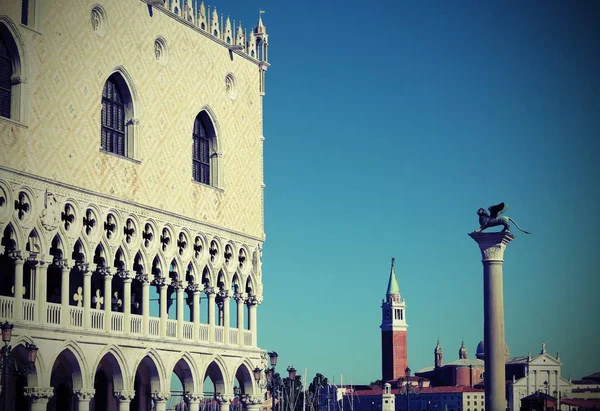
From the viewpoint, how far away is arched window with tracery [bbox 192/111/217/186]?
4350 centimetres

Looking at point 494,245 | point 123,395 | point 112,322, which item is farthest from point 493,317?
point 123,395

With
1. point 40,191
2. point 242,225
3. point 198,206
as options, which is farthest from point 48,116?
point 242,225

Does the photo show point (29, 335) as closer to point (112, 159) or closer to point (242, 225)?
point (112, 159)

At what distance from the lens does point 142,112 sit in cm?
3969

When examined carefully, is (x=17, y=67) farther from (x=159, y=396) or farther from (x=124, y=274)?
(x=159, y=396)

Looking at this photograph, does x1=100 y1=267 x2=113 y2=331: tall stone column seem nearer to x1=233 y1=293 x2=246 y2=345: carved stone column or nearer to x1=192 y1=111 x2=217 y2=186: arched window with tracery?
x1=192 y1=111 x2=217 y2=186: arched window with tracery

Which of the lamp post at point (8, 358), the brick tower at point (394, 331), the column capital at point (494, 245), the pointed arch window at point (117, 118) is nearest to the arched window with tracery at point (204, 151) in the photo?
the pointed arch window at point (117, 118)

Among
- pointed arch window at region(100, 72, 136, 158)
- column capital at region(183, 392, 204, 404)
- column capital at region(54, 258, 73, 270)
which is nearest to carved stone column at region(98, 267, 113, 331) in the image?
column capital at region(54, 258, 73, 270)

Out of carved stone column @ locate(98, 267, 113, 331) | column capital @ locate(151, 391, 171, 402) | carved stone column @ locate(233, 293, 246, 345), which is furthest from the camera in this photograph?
carved stone column @ locate(233, 293, 246, 345)

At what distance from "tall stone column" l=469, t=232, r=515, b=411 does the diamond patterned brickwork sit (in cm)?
1087

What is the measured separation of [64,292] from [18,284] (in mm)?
2253

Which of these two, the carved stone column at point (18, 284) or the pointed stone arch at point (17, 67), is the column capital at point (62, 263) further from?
the pointed stone arch at point (17, 67)

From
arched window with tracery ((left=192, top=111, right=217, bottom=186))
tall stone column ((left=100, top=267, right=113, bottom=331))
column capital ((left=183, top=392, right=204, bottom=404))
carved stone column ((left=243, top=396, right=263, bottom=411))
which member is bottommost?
carved stone column ((left=243, top=396, right=263, bottom=411))

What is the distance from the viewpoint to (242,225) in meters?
45.3
